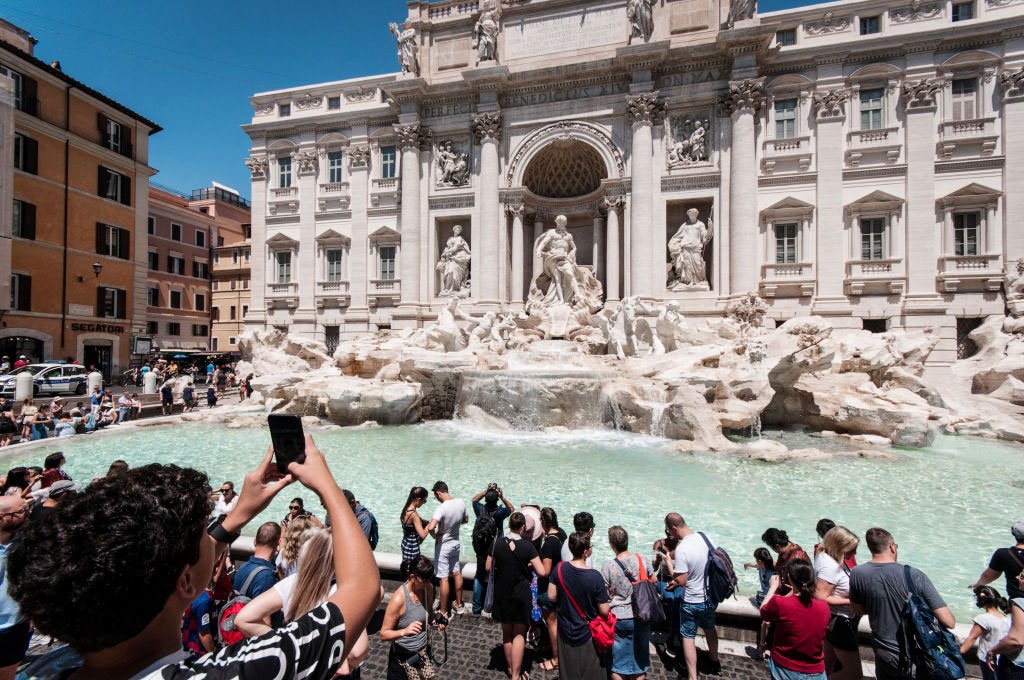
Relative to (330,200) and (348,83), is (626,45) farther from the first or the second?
(330,200)

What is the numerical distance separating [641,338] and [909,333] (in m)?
8.52

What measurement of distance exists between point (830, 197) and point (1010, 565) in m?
18.6

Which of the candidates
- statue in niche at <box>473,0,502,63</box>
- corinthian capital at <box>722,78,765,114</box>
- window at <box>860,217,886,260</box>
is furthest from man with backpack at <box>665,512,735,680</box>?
statue in niche at <box>473,0,502,63</box>

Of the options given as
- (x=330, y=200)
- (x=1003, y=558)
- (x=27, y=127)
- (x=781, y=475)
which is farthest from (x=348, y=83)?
(x=1003, y=558)

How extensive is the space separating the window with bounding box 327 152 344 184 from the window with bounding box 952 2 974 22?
2553 centimetres

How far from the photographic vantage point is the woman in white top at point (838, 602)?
9.70ft

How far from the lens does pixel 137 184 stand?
2494 cm

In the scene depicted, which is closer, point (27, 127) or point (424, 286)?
point (27, 127)

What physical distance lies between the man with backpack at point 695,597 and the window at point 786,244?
713 inches

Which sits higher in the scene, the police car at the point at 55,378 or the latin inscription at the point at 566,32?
the latin inscription at the point at 566,32

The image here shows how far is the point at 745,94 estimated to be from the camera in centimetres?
1831

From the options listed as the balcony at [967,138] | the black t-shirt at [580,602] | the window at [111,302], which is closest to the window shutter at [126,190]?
the window at [111,302]

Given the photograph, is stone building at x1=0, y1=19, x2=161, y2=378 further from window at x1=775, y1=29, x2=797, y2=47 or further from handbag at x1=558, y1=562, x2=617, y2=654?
window at x1=775, y1=29, x2=797, y2=47

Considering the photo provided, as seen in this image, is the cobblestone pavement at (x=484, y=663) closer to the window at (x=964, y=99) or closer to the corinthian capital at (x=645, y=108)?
the corinthian capital at (x=645, y=108)
